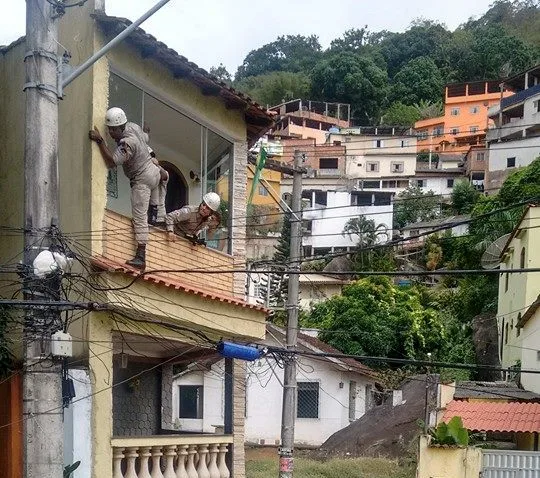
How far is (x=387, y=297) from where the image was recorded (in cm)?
4306

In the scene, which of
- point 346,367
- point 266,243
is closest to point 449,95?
point 266,243

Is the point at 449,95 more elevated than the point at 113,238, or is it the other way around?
the point at 449,95

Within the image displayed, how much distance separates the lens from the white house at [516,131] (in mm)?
64438

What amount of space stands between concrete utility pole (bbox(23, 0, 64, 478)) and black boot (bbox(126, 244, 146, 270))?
308 cm

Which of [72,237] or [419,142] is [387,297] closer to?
[72,237]

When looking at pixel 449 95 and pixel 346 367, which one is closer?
pixel 346 367

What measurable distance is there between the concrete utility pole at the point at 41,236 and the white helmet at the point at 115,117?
2542 millimetres

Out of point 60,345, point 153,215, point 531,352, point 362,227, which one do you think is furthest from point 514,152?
point 60,345

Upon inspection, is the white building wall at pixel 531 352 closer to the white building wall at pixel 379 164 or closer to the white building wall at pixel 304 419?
the white building wall at pixel 304 419

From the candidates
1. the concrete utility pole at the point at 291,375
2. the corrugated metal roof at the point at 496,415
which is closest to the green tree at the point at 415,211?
the corrugated metal roof at the point at 496,415

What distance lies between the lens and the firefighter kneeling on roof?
13.3m

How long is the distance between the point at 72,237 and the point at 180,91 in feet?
9.37

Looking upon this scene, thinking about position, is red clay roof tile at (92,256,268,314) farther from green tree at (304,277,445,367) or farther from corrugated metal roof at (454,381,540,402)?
green tree at (304,277,445,367)

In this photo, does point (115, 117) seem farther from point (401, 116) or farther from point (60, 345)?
point (401, 116)
